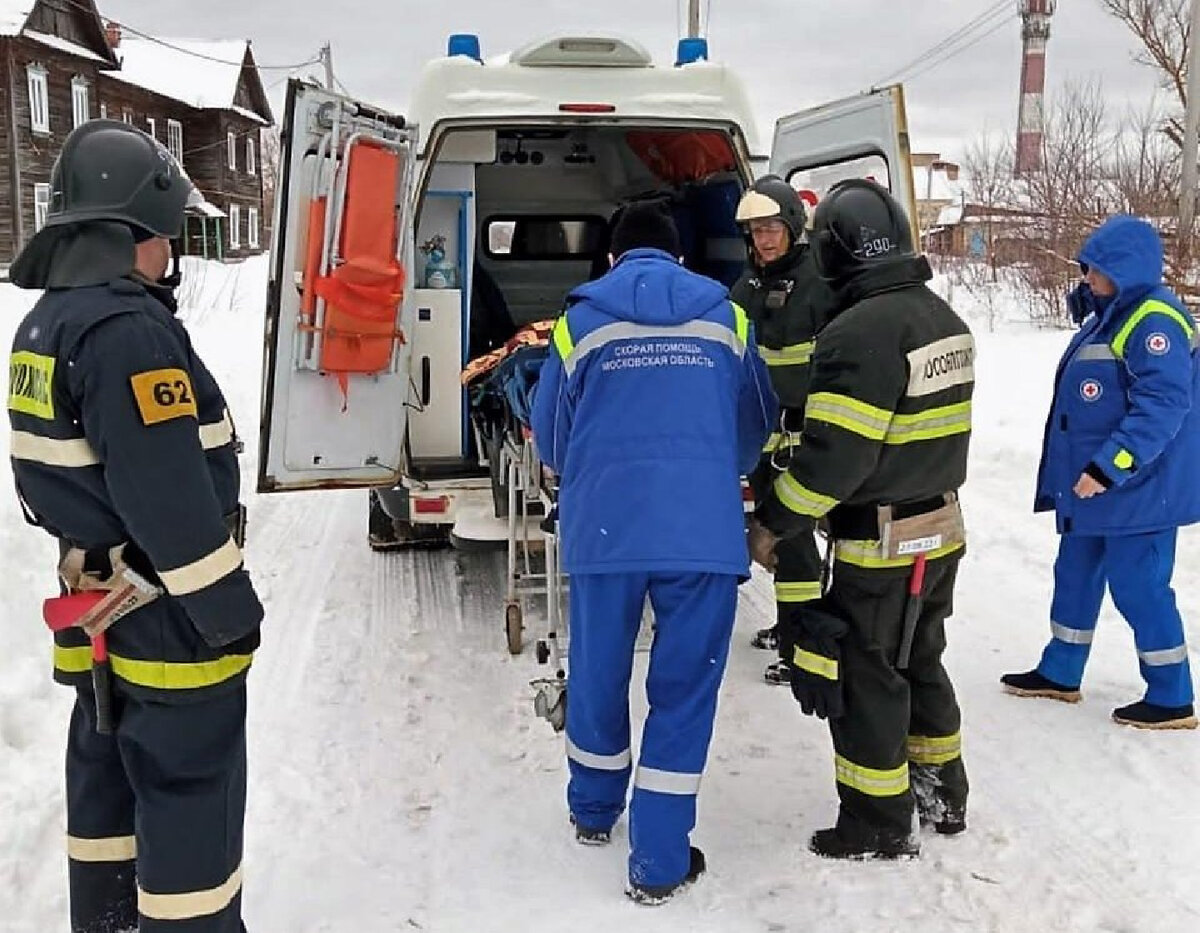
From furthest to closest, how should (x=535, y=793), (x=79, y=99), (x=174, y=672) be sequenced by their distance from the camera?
(x=79, y=99) → (x=535, y=793) → (x=174, y=672)

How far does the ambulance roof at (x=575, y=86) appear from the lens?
5473 millimetres

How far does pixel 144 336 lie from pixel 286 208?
2.42m

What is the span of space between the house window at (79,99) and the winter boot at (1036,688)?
31280 millimetres

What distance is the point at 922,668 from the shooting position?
3744 millimetres

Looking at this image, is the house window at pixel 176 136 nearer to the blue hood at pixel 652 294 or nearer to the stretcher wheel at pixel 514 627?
the stretcher wheel at pixel 514 627

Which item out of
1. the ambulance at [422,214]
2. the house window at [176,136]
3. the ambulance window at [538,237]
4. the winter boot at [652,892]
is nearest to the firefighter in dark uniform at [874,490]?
the winter boot at [652,892]

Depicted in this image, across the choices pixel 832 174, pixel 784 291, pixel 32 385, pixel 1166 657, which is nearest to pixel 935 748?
pixel 1166 657

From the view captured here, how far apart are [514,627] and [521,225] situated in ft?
14.8

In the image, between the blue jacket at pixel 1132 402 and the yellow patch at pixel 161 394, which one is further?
the blue jacket at pixel 1132 402

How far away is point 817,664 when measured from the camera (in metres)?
3.51

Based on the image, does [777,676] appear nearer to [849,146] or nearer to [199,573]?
[849,146]

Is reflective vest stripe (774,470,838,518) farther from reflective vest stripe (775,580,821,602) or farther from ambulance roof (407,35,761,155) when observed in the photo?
ambulance roof (407,35,761,155)

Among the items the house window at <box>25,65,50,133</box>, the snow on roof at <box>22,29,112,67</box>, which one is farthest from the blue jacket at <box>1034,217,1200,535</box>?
the house window at <box>25,65,50,133</box>

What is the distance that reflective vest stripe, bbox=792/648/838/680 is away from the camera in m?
3.49
